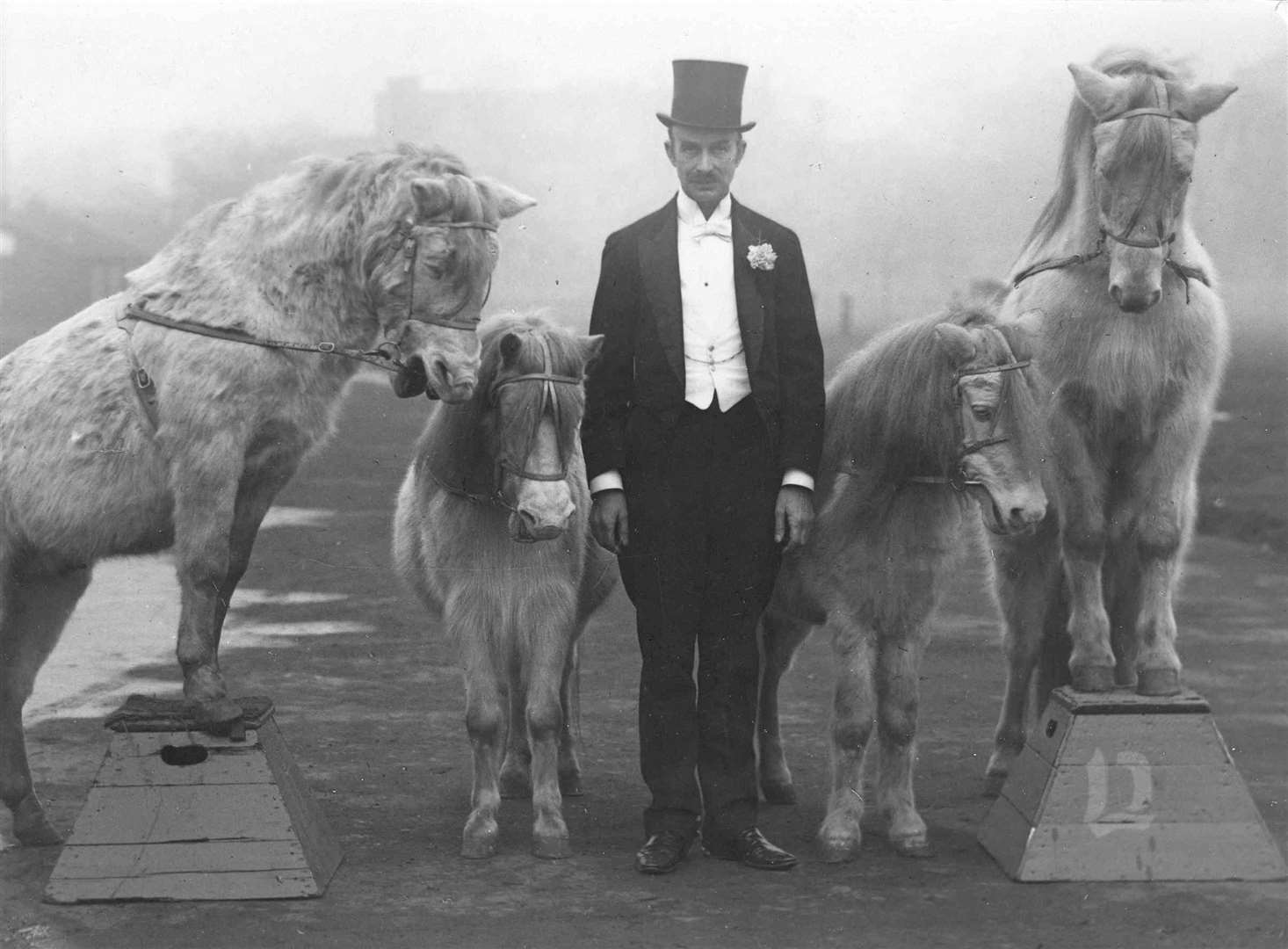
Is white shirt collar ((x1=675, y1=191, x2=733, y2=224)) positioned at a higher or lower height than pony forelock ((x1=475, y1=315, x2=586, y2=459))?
higher

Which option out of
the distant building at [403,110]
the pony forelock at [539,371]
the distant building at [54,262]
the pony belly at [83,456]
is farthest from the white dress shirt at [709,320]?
the distant building at [54,262]

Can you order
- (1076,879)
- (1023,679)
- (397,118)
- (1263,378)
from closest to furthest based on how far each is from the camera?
1. (1076,879)
2. (1023,679)
3. (397,118)
4. (1263,378)

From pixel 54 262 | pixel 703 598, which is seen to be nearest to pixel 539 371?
pixel 703 598

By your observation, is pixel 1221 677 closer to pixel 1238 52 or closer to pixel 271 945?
pixel 1238 52

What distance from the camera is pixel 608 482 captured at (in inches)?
188

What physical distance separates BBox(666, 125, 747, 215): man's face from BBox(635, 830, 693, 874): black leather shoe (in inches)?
76.0

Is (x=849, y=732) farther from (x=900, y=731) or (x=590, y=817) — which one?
(x=590, y=817)

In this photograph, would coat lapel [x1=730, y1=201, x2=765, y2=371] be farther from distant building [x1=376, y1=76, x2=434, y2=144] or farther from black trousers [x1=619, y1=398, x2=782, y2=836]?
distant building [x1=376, y1=76, x2=434, y2=144]

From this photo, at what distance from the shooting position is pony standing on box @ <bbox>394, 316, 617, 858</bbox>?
4672 mm

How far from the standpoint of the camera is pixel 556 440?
466 cm

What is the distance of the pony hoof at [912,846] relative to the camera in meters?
4.95

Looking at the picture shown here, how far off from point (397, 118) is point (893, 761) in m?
4.53

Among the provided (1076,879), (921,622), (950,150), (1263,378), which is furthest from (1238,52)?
(1076,879)

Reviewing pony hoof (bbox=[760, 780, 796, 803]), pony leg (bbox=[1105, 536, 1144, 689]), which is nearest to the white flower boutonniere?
pony leg (bbox=[1105, 536, 1144, 689])
